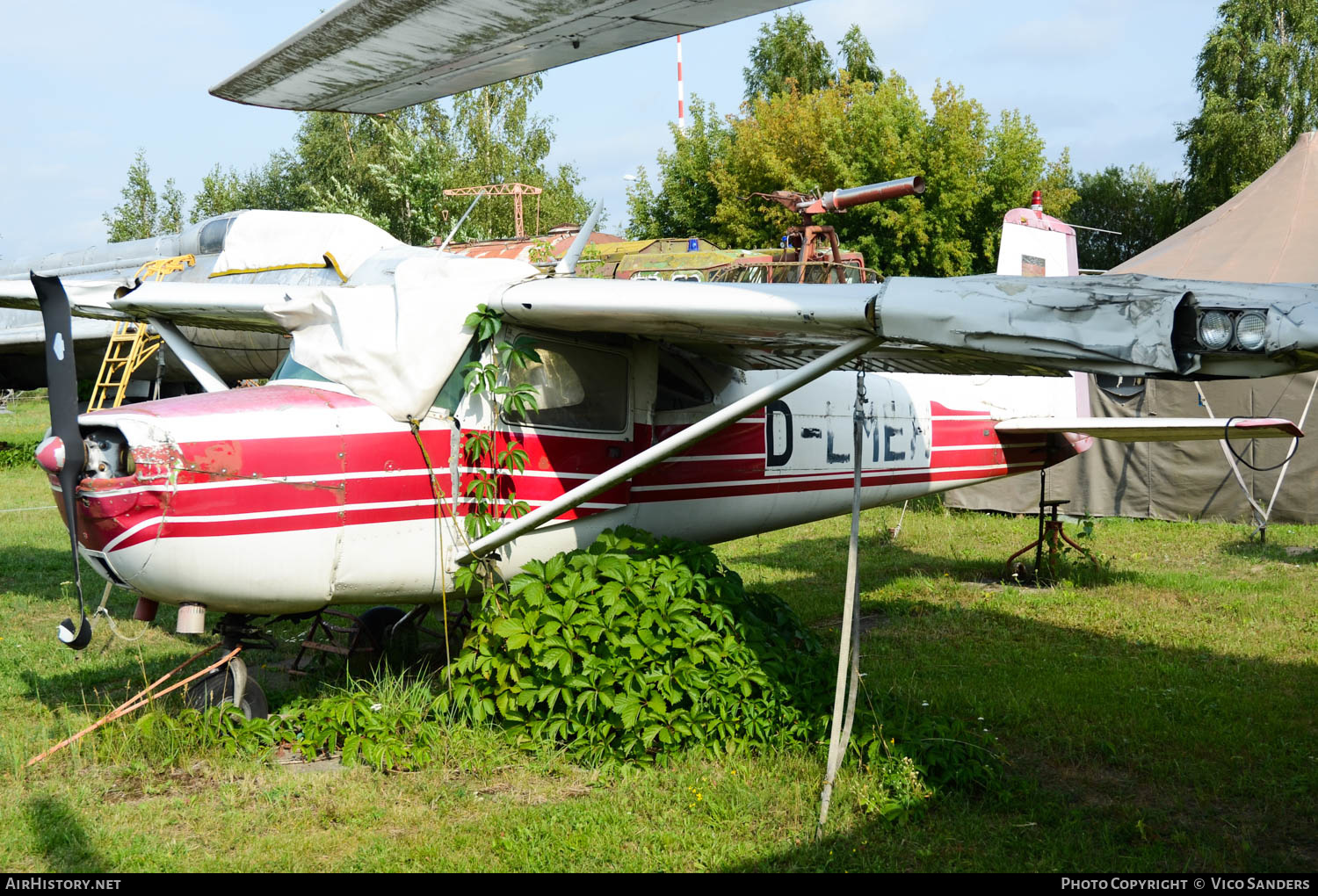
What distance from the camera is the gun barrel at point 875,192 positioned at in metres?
10.5

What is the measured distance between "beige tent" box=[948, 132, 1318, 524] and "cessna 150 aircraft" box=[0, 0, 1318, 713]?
5875 mm

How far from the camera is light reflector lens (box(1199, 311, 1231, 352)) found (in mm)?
3082

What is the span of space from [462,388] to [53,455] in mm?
1843

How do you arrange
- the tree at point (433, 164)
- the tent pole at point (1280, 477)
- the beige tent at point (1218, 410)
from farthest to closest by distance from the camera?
the tree at point (433, 164), the beige tent at point (1218, 410), the tent pole at point (1280, 477)

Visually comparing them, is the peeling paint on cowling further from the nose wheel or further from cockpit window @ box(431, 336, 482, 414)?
the nose wheel

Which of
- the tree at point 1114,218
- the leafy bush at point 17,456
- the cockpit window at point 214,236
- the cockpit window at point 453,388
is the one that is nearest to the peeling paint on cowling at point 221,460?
the cockpit window at point 453,388

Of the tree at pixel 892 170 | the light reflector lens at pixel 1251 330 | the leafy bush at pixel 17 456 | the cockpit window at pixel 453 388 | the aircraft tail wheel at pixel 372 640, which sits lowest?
the aircraft tail wheel at pixel 372 640

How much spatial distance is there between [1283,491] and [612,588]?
33.0ft

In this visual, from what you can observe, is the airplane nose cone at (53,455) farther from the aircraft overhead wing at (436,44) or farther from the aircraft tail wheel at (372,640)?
the aircraft overhead wing at (436,44)

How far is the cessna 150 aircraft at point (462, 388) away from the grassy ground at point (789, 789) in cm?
85

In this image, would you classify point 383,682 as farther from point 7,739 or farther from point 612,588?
point 7,739

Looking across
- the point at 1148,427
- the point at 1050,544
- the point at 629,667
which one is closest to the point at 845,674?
the point at 629,667

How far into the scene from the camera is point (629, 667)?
4.79 m

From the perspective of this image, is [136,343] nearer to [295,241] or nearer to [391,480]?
[295,241]
